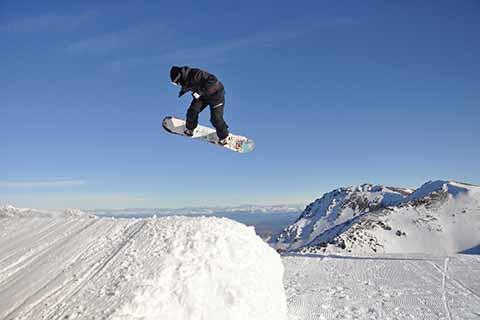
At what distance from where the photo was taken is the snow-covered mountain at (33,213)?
8.27 m

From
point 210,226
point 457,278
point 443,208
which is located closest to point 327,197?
point 443,208

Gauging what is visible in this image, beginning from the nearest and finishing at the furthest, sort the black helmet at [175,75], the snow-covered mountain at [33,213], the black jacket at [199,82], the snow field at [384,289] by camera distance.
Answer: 1. the snow-covered mountain at [33,213]
2. the black helmet at [175,75]
3. the black jacket at [199,82]
4. the snow field at [384,289]

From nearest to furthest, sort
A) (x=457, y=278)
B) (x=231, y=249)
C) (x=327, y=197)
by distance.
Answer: (x=231, y=249) < (x=457, y=278) < (x=327, y=197)

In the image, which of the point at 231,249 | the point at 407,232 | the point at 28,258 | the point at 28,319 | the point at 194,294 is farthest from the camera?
the point at 407,232

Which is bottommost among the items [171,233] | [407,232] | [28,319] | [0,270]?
[407,232]

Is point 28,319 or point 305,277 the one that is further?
point 305,277

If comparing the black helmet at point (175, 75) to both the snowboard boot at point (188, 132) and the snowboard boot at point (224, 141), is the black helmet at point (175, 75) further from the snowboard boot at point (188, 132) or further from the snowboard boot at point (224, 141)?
the snowboard boot at point (224, 141)

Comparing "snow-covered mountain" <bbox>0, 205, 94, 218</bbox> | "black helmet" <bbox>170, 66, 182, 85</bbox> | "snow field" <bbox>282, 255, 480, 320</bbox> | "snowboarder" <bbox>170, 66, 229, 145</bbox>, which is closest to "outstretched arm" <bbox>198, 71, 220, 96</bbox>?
"snowboarder" <bbox>170, 66, 229, 145</bbox>

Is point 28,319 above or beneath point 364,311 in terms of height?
above

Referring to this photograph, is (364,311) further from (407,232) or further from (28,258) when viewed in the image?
(407,232)

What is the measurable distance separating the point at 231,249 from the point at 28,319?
3275mm

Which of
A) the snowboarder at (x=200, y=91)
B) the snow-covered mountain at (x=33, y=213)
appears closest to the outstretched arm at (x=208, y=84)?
the snowboarder at (x=200, y=91)

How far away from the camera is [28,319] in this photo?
15.3 ft

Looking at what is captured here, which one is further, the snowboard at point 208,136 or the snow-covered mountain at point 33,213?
the snowboard at point 208,136
